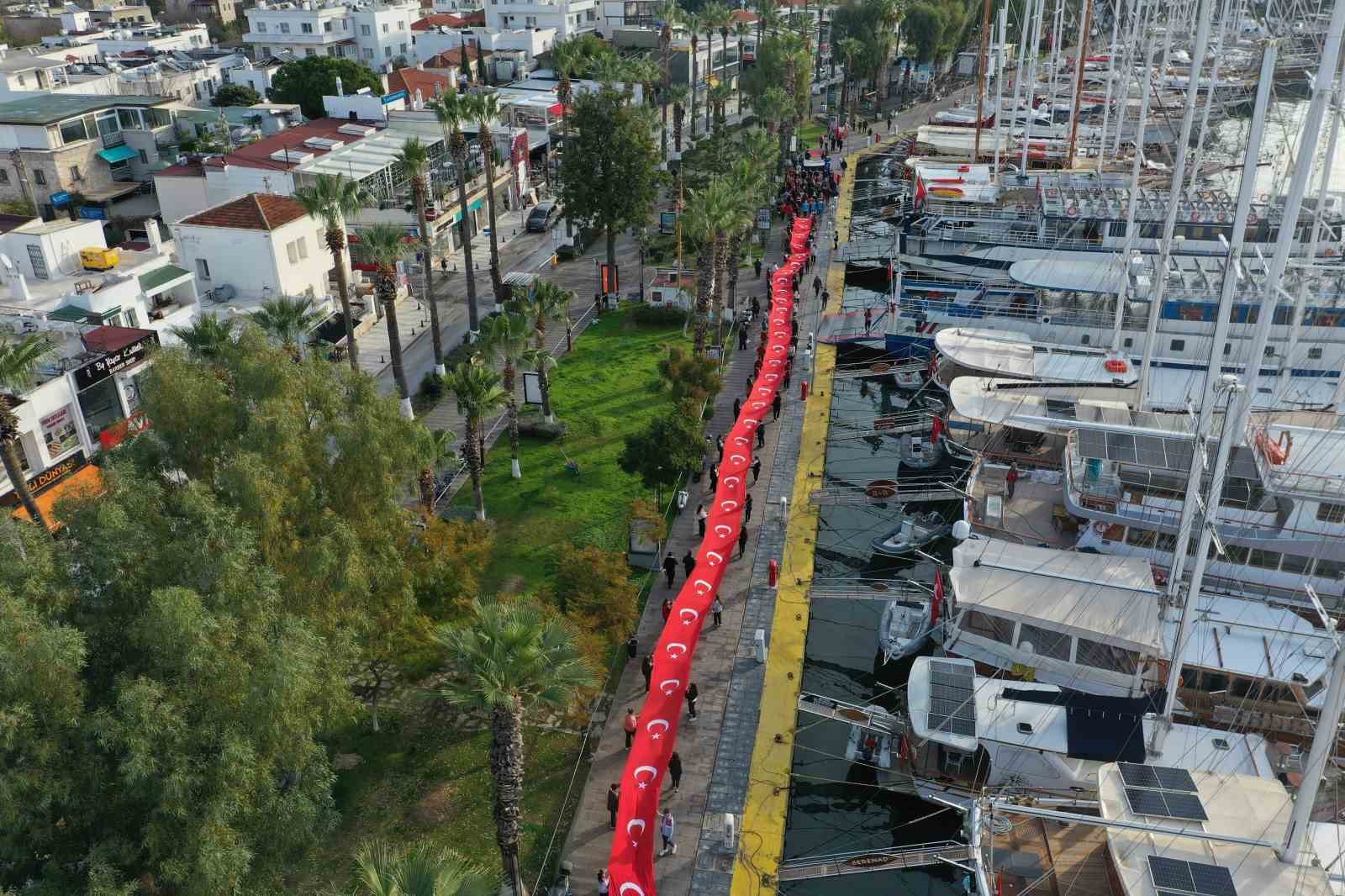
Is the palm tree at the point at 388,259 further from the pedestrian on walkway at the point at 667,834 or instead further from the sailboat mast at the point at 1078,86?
the sailboat mast at the point at 1078,86

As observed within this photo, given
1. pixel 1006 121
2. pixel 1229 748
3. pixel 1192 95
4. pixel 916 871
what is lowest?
pixel 916 871

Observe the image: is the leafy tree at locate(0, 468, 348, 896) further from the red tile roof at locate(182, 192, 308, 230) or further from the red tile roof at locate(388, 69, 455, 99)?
the red tile roof at locate(388, 69, 455, 99)

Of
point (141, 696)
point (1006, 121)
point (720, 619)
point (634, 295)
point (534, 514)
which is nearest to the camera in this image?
point (141, 696)

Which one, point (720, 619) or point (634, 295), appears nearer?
point (720, 619)

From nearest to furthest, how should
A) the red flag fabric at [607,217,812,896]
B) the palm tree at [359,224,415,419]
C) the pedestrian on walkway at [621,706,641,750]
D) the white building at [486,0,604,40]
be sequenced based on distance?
1. the red flag fabric at [607,217,812,896]
2. the pedestrian on walkway at [621,706,641,750]
3. the palm tree at [359,224,415,419]
4. the white building at [486,0,604,40]

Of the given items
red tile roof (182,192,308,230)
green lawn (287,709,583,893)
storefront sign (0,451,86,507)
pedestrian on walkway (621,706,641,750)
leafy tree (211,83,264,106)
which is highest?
leafy tree (211,83,264,106)

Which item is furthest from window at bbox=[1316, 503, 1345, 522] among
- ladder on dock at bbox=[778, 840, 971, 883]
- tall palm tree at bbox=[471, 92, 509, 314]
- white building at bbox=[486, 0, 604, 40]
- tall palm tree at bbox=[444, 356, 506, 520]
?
white building at bbox=[486, 0, 604, 40]

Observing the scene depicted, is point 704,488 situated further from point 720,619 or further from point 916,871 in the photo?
point 916,871

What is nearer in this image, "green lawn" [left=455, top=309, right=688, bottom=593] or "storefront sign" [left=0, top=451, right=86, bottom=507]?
"storefront sign" [left=0, top=451, right=86, bottom=507]

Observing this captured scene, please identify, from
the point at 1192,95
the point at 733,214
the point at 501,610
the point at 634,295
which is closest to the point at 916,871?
the point at 501,610
